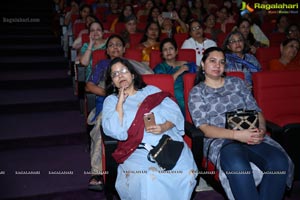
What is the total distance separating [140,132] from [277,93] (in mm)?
944

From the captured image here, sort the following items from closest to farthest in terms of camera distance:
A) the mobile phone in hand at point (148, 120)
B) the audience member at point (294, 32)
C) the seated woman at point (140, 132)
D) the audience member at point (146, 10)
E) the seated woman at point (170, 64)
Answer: the seated woman at point (140, 132) → the mobile phone in hand at point (148, 120) → the seated woman at point (170, 64) → the audience member at point (294, 32) → the audience member at point (146, 10)

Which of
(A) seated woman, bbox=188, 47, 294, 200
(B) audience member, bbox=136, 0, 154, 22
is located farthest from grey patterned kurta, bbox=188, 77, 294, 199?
(B) audience member, bbox=136, 0, 154, 22

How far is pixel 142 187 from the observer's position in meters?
1.58

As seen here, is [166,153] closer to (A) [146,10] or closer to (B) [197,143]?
(B) [197,143]

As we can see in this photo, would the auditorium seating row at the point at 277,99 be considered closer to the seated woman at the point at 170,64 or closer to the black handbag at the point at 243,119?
the black handbag at the point at 243,119

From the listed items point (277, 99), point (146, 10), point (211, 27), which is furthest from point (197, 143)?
point (146, 10)

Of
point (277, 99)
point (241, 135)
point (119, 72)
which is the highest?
point (119, 72)

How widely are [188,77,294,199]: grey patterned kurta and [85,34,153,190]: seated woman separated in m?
0.42

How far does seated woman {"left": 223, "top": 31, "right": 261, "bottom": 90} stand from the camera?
2510mm

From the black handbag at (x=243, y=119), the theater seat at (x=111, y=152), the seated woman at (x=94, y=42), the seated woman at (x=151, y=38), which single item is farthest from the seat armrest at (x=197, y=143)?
the seated woman at (x=151, y=38)

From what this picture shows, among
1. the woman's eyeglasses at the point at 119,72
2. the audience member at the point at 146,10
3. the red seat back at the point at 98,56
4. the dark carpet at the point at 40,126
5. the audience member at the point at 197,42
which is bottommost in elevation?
the dark carpet at the point at 40,126

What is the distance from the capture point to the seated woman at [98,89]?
2051mm

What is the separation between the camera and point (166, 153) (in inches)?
65.9

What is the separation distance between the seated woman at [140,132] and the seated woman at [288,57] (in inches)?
50.1
